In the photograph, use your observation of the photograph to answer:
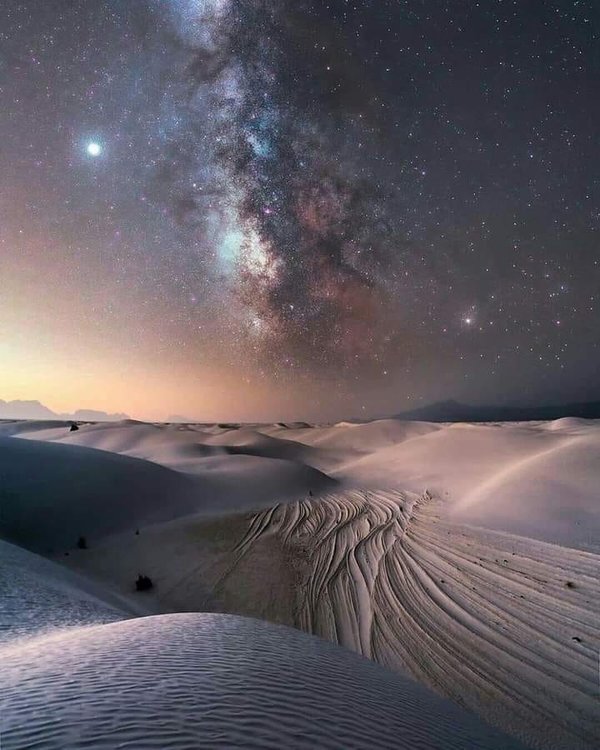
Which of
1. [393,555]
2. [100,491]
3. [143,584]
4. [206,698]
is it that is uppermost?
[206,698]

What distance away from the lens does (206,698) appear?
196 cm

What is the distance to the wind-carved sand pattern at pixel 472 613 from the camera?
4.04 metres

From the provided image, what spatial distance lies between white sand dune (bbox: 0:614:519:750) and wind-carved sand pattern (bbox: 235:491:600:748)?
1.48 metres

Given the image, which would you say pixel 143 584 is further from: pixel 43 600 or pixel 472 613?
pixel 472 613

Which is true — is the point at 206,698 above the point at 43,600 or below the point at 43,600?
above

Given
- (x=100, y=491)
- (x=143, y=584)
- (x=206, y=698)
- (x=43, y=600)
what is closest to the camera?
(x=206, y=698)

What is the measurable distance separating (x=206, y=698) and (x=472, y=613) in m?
5.38

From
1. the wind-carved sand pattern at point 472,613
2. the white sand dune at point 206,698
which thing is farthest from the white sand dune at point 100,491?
the white sand dune at point 206,698

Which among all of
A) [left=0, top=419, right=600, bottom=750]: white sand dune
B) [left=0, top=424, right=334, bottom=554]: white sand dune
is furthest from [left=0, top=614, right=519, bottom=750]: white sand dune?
→ [left=0, top=424, right=334, bottom=554]: white sand dune

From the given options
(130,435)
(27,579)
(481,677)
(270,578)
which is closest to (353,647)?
(481,677)

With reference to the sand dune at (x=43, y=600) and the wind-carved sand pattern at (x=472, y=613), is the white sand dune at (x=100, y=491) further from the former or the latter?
the wind-carved sand pattern at (x=472, y=613)

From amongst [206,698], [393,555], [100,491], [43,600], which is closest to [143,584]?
[43,600]

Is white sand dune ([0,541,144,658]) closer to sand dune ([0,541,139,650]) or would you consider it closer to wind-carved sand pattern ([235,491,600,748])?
sand dune ([0,541,139,650])

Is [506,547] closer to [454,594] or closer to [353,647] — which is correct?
[454,594]
